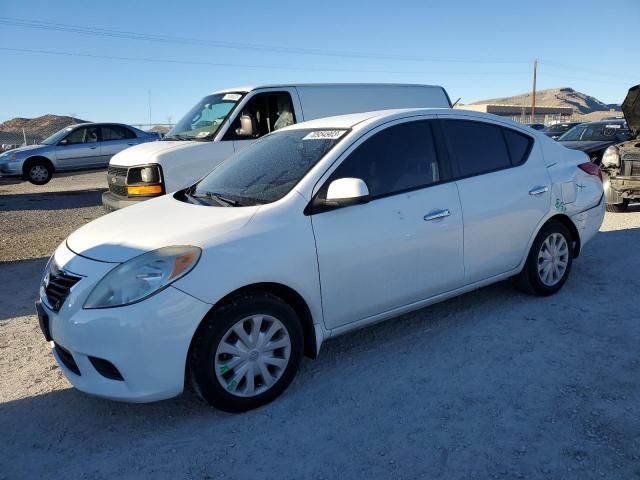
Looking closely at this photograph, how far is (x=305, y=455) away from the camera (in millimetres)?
2664

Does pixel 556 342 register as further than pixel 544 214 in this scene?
No

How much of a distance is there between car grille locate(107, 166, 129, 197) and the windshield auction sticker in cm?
354

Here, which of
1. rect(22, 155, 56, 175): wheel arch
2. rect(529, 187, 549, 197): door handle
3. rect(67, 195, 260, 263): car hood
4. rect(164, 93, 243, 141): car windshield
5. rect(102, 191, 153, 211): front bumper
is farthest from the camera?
rect(22, 155, 56, 175): wheel arch

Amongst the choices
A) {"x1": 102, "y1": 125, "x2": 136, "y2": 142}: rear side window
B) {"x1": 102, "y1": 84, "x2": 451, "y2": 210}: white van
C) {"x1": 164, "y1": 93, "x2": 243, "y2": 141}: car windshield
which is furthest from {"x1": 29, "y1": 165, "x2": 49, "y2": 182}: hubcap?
{"x1": 164, "y1": 93, "x2": 243, "y2": 141}: car windshield

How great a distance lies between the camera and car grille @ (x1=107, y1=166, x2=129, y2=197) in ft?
21.7

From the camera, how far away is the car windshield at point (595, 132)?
1143 centimetres

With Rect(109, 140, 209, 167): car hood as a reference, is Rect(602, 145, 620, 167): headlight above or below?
below

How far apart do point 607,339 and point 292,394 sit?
233 cm

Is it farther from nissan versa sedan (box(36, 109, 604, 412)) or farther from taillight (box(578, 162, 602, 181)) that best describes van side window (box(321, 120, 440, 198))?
taillight (box(578, 162, 602, 181))

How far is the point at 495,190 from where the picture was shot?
4145 millimetres

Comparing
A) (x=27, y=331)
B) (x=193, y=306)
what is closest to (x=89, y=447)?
(x=193, y=306)

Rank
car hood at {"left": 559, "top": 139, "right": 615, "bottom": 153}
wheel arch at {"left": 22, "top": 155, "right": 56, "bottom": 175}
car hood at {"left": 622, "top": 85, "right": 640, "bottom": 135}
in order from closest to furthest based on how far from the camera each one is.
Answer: car hood at {"left": 622, "top": 85, "right": 640, "bottom": 135} < car hood at {"left": 559, "top": 139, "right": 615, "bottom": 153} < wheel arch at {"left": 22, "top": 155, "right": 56, "bottom": 175}

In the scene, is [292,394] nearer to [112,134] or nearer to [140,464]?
[140,464]

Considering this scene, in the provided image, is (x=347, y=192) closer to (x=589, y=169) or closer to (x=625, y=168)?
(x=589, y=169)
